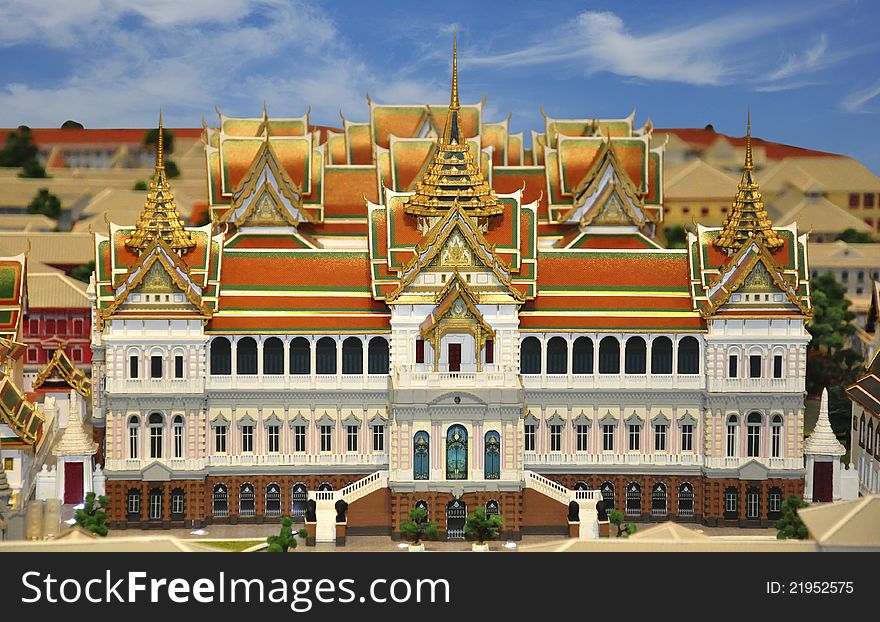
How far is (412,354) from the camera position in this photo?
99125 mm

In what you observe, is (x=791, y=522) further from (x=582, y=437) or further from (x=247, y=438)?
(x=247, y=438)

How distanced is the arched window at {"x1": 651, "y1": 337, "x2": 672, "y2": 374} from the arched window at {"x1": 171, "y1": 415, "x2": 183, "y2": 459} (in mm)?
19526

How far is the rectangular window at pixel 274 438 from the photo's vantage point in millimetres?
100688

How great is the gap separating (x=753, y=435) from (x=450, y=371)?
513 inches

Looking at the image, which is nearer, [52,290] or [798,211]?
[52,290]

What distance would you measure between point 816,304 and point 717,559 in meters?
54.7

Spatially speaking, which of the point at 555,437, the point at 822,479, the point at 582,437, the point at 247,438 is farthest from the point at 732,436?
the point at 247,438

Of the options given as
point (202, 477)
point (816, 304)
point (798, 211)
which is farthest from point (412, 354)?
point (798, 211)

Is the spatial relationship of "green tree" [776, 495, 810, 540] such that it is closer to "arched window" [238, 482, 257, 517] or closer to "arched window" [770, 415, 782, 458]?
"arched window" [770, 415, 782, 458]

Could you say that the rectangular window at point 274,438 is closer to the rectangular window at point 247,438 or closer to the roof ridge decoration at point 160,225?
the rectangular window at point 247,438

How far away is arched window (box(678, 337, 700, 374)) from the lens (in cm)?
10075

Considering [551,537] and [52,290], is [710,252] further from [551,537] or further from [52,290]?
[52,290]

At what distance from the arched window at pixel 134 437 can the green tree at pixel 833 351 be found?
108 feet

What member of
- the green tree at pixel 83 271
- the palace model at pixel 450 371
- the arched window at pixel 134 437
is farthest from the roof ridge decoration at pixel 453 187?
the green tree at pixel 83 271
